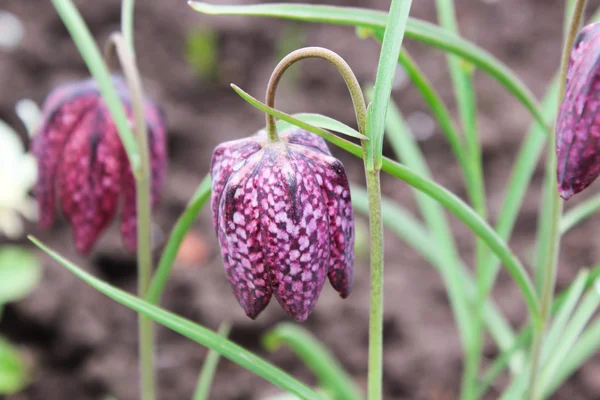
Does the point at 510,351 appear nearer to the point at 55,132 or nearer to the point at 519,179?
the point at 519,179

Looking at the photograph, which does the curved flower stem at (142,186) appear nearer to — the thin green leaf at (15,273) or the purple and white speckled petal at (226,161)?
the purple and white speckled petal at (226,161)

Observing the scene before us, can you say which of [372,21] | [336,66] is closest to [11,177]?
[372,21]

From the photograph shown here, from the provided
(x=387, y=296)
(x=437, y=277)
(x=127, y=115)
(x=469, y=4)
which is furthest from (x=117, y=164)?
(x=469, y=4)

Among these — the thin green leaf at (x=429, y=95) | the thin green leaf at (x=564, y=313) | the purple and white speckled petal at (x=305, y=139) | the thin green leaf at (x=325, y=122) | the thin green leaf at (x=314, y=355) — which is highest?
the thin green leaf at (x=429, y=95)

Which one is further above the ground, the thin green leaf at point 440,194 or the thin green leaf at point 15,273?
the thin green leaf at point 440,194

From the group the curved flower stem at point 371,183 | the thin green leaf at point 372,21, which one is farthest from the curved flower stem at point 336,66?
the thin green leaf at point 372,21

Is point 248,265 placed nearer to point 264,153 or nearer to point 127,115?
point 264,153

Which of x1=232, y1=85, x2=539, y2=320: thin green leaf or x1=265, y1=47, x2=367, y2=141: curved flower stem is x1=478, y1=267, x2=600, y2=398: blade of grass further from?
x1=265, y1=47, x2=367, y2=141: curved flower stem
